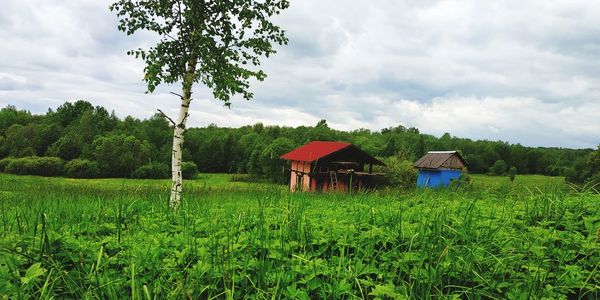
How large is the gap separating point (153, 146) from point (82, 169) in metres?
16.3

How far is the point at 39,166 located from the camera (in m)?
82.7

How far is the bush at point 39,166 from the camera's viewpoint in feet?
270

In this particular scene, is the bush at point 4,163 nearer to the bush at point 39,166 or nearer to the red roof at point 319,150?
the bush at point 39,166

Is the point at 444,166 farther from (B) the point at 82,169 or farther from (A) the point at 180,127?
(B) the point at 82,169

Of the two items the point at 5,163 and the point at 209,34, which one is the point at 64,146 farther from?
the point at 209,34

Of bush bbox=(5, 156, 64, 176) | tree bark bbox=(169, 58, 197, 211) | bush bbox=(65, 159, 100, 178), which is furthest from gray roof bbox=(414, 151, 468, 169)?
bush bbox=(5, 156, 64, 176)

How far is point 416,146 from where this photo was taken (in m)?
104

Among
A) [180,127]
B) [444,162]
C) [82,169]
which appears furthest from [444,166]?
[82,169]

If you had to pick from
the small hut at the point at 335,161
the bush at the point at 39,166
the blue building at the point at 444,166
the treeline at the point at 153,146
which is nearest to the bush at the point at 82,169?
the treeline at the point at 153,146

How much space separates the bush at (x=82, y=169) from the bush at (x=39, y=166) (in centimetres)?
271

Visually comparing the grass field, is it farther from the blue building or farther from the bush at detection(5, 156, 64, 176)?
the bush at detection(5, 156, 64, 176)

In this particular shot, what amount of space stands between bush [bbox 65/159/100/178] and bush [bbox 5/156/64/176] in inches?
107

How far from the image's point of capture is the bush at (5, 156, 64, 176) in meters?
82.2

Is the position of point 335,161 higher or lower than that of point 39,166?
higher
